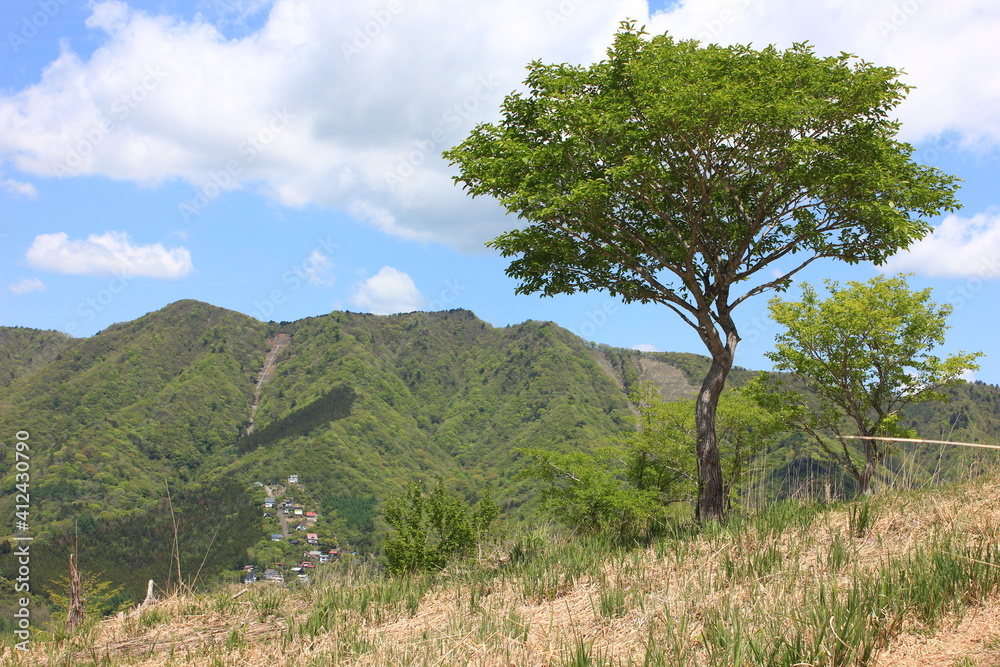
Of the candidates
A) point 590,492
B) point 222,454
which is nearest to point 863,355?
point 590,492

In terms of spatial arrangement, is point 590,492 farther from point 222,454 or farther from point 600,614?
point 222,454

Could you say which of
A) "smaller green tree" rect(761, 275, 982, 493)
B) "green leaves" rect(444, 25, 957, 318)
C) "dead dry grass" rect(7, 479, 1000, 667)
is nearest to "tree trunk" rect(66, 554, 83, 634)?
"dead dry grass" rect(7, 479, 1000, 667)

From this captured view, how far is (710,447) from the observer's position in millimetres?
10078

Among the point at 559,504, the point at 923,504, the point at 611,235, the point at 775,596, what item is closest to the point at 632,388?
the point at 559,504

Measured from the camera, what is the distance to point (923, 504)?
22.1ft

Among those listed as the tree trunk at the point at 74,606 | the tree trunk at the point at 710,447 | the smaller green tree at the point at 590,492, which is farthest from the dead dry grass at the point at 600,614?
the smaller green tree at the point at 590,492

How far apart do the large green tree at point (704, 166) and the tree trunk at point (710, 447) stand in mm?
23

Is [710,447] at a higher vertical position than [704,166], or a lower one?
lower

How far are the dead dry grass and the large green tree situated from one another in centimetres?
339

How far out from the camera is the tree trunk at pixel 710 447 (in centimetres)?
982

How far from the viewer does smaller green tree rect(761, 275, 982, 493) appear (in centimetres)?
2067

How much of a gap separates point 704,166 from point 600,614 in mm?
7423

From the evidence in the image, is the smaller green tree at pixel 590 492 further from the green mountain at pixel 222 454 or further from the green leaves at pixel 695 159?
the green mountain at pixel 222 454

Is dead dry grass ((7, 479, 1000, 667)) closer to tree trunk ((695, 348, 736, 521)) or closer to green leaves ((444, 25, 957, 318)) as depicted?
tree trunk ((695, 348, 736, 521))
